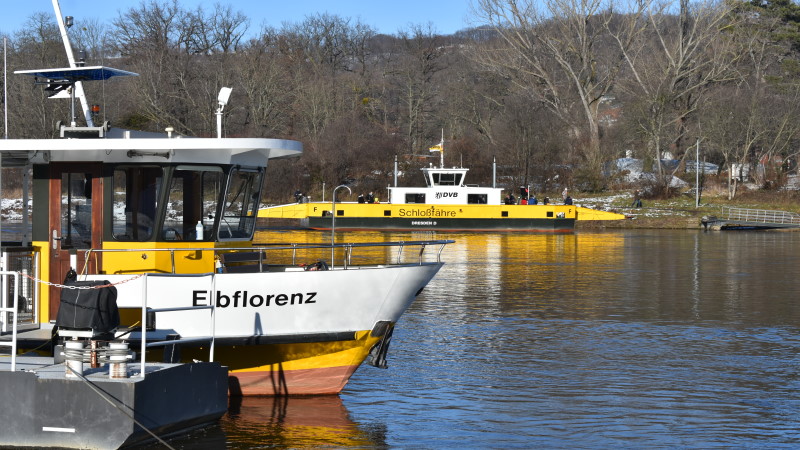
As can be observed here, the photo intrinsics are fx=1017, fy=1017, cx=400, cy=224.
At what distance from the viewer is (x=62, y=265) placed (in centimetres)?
1338

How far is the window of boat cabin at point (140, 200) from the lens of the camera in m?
13.5

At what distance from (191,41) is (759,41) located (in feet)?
153

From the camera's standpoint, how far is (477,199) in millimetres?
55531

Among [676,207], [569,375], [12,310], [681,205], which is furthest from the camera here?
[681,205]

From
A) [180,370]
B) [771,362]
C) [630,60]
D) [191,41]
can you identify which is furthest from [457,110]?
[180,370]

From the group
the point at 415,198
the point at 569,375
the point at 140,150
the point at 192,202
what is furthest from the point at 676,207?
the point at 140,150

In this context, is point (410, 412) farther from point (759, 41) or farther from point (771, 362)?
point (759, 41)

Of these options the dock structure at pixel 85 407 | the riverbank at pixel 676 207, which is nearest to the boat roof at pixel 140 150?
the dock structure at pixel 85 407

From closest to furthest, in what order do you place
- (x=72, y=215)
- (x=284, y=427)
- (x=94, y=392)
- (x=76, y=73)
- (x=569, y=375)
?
(x=94, y=392) < (x=284, y=427) < (x=72, y=215) < (x=76, y=73) < (x=569, y=375)

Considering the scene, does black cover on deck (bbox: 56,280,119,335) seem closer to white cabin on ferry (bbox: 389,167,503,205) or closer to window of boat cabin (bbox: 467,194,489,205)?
white cabin on ferry (bbox: 389,167,503,205)

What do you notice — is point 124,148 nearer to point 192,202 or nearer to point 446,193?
point 192,202

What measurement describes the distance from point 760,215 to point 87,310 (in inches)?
2231

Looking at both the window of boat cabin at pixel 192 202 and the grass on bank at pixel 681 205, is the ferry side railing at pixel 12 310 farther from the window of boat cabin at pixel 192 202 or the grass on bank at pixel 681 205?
the grass on bank at pixel 681 205

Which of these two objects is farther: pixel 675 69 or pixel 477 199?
pixel 675 69
